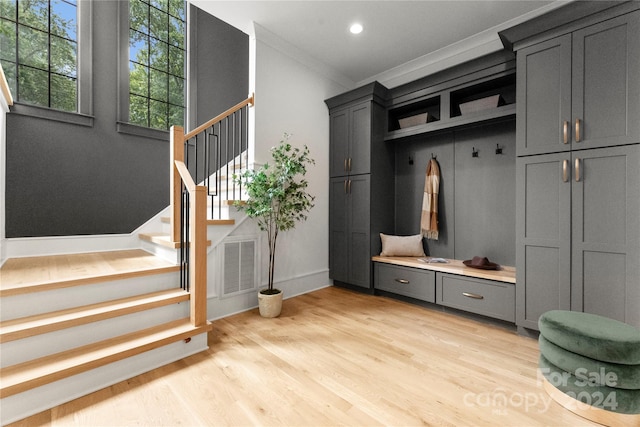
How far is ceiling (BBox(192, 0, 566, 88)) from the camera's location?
2832mm

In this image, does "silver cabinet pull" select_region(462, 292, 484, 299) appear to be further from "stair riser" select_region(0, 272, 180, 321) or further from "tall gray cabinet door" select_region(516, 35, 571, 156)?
"stair riser" select_region(0, 272, 180, 321)

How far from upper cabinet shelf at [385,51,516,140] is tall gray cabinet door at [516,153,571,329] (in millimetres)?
700

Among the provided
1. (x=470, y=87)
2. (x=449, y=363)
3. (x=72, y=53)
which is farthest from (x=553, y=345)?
(x=72, y=53)

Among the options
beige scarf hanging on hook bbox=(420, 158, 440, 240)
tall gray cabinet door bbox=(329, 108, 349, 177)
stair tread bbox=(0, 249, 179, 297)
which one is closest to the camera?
stair tread bbox=(0, 249, 179, 297)

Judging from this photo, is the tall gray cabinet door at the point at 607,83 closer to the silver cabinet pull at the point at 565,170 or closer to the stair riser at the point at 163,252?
the silver cabinet pull at the point at 565,170

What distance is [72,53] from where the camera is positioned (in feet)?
10.9

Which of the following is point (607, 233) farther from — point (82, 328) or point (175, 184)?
point (82, 328)

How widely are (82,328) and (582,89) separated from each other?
402cm

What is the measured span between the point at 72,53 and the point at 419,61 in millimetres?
4288

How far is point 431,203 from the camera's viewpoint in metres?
3.54

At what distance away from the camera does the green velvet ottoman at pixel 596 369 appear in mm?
1448

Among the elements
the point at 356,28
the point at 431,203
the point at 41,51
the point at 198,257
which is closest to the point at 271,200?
the point at 198,257

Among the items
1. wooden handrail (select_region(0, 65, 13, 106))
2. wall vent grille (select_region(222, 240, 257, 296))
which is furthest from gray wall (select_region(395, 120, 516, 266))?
wooden handrail (select_region(0, 65, 13, 106))

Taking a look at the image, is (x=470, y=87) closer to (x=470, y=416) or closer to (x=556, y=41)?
(x=556, y=41)
